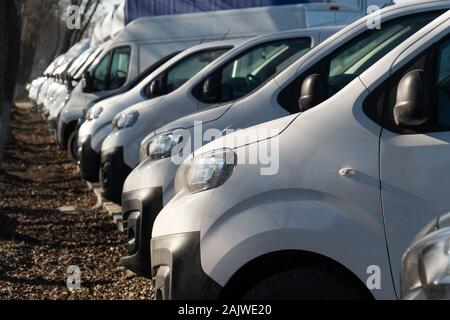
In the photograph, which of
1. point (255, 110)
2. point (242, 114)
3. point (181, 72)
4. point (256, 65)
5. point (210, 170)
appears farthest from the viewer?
point (181, 72)

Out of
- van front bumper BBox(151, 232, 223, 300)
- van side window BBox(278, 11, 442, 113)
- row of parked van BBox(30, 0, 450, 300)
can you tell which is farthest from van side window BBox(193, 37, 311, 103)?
van front bumper BBox(151, 232, 223, 300)

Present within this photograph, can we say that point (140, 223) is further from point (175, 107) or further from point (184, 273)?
point (175, 107)

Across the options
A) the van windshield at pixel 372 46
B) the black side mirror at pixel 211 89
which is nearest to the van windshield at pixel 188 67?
the black side mirror at pixel 211 89

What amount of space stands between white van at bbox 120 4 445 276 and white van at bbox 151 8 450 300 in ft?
4.25

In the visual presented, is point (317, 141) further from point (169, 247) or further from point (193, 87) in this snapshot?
point (193, 87)

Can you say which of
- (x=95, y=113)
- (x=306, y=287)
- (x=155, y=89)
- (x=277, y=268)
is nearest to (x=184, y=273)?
(x=277, y=268)

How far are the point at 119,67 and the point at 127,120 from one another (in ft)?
20.4

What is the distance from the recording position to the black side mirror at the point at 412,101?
13.2 ft

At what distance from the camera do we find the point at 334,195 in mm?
4266

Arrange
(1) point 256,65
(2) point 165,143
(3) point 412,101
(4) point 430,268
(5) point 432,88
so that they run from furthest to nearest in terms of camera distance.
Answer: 1. (1) point 256,65
2. (2) point 165,143
3. (5) point 432,88
4. (3) point 412,101
5. (4) point 430,268

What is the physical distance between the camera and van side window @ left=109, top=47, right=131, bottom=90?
15.1 meters

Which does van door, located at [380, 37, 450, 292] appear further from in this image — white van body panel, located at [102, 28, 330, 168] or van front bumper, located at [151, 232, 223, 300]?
white van body panel, located at [102, 28, 330, 168]
